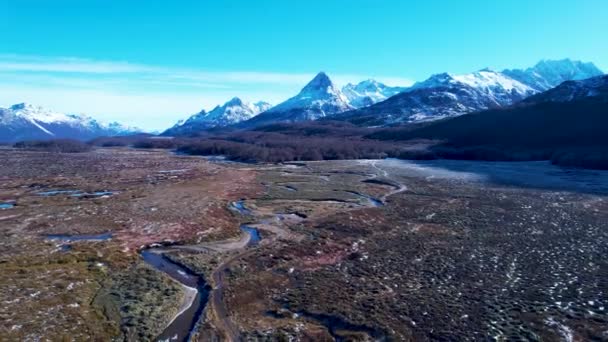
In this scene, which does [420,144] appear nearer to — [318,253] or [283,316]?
[318,253]

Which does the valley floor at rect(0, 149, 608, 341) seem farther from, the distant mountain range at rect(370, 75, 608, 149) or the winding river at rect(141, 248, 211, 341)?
the distant mountain range at rect(370, 75, 608, 149)

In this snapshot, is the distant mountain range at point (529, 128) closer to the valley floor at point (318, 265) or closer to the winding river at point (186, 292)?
the valley floor at point (318, 265)

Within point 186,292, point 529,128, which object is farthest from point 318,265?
point 529,128

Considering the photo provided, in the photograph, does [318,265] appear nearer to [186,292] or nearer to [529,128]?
[186,292]

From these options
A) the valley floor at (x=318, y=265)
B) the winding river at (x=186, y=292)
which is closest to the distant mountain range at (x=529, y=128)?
the valley floor at (x=318, y=265)

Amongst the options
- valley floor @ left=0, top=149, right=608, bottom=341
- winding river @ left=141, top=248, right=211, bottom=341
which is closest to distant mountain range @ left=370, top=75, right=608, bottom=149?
valley floor @ left=0, top=149, right=608, bottom=341

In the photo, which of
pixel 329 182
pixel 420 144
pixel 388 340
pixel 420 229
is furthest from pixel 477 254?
pixel 420 144

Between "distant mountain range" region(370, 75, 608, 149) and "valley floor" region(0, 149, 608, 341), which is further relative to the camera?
"distant mountain range" region(370, 75, 608, 149)

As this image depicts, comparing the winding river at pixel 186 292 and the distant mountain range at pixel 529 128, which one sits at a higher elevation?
the distant mountain range at pixel 529 128
